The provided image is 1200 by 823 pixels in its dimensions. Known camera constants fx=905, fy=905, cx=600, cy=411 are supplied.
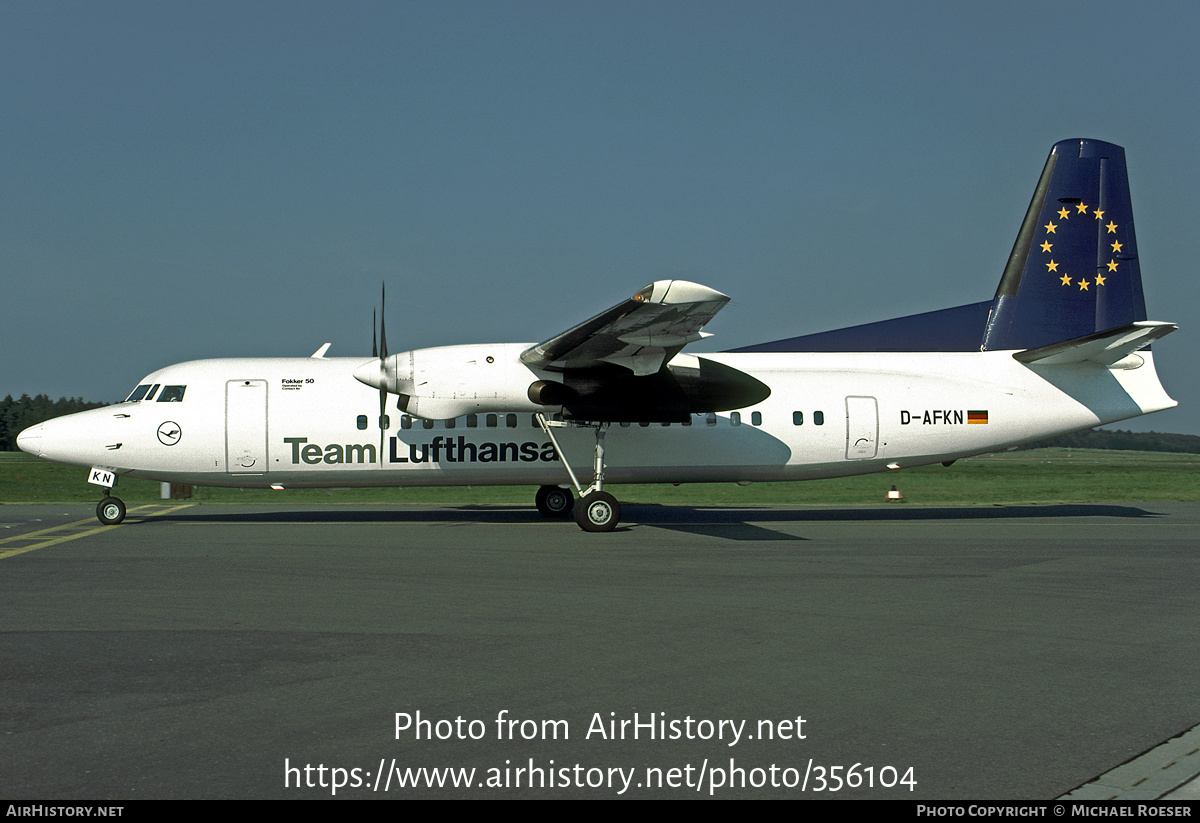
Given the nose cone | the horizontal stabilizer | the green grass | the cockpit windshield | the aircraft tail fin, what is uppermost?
the aircraft tail fin

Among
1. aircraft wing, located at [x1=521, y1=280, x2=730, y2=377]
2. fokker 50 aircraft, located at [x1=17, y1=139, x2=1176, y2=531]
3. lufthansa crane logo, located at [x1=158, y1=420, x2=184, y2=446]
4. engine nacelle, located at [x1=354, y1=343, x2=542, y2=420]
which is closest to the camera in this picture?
aircraft wing, located at [x1=521, y1=280, x2=730, y2=377]

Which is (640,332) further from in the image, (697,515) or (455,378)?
(697,515)

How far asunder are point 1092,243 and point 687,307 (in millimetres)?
11125

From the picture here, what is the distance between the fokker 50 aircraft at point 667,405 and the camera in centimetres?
1575

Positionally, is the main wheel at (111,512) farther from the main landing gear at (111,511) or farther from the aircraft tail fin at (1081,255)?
the aircraft tail fin at (1081,255)

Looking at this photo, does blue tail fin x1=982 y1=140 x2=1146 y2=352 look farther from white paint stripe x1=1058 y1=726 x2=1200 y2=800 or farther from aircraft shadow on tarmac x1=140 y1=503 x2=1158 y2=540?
white paint stripe x1=1058 y1=726 x2=1200 y2=800

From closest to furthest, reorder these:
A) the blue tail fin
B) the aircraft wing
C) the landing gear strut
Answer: the aircraft wing → the blue tail fin → the landing gear strut

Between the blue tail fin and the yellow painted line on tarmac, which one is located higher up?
the blue tail fin

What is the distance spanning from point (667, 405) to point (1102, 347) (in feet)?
27.4

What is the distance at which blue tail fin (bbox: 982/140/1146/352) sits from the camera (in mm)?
18828

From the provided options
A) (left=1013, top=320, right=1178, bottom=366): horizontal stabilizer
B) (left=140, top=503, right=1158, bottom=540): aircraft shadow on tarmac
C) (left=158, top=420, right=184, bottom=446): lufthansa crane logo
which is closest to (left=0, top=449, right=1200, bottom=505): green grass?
(left=140, top=503, right=1158, bottom=540): aircraft shadow on tarmac

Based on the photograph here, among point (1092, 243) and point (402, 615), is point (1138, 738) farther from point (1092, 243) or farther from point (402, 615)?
point (1092, 243)

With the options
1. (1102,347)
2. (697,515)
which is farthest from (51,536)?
(1102,347)

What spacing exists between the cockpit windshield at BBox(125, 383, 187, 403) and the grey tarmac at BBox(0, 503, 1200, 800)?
196 inches
